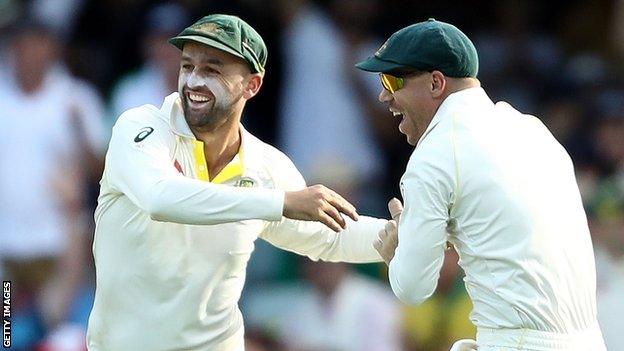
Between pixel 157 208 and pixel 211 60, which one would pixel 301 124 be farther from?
pixel 157 208

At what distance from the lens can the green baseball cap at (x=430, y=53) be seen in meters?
4.04

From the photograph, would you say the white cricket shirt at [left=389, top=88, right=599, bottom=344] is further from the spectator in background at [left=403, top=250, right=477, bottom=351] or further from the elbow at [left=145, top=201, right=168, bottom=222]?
the spectator in background at [left=403, top=250, right=477, bottom=351]

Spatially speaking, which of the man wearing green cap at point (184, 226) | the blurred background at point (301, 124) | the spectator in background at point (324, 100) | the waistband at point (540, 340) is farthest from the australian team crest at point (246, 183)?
the spectator in background at point (324, 100)

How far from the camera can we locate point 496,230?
3.88 m

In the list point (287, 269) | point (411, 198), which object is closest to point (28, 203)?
point (287, 269)

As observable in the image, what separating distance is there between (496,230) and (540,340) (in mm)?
329

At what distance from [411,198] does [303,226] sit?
1.00m

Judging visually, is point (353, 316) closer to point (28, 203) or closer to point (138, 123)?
point (28, 203)

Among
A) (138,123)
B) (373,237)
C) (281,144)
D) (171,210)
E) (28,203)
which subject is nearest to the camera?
(171,210)

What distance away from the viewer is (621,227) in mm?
7371

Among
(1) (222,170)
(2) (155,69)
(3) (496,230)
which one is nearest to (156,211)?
(1) (222,170)

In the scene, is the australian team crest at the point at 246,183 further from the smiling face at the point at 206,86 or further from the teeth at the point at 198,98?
the teeth at the point at 198,98

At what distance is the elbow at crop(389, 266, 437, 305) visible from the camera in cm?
389

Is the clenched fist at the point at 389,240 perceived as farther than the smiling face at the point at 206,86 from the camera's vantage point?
No
